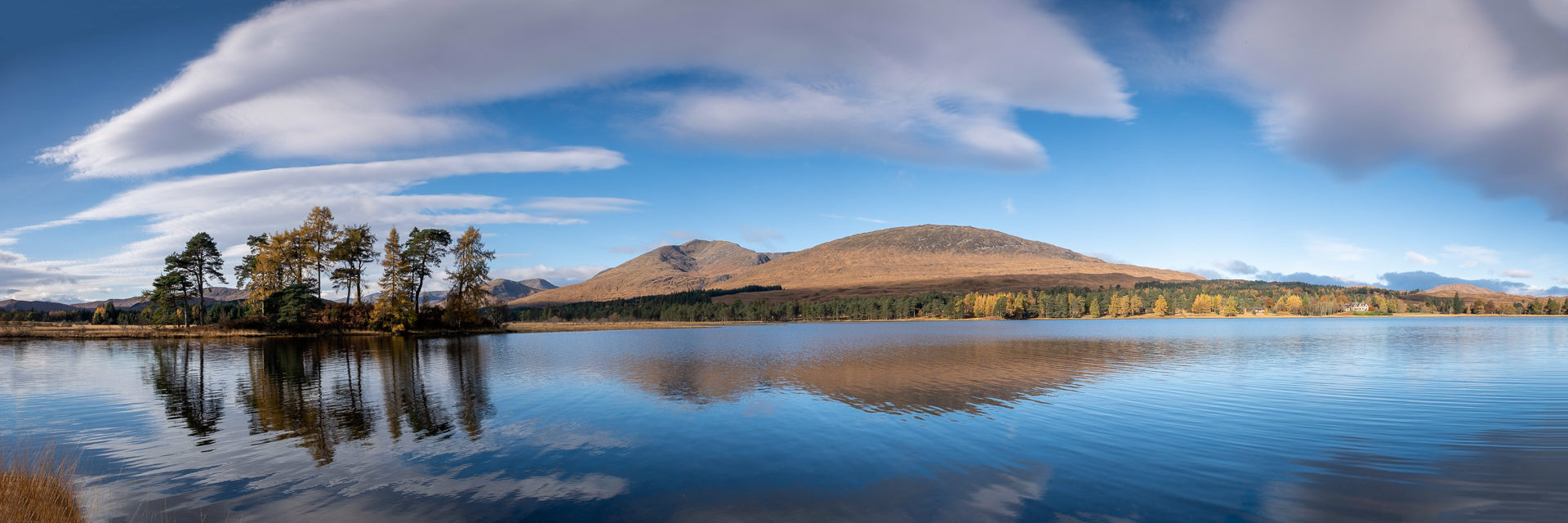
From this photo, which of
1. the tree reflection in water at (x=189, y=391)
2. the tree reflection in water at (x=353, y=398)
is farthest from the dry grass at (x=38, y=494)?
the tree reflection in water at (x=189, y=391)

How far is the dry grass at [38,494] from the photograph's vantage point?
10.2m

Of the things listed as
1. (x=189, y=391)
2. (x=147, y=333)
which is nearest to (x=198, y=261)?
(x=147, y=333)

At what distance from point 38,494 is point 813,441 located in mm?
15191

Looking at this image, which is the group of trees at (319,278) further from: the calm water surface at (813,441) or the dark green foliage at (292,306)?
the calm water surface at (813,441)

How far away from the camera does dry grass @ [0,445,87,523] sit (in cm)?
1018

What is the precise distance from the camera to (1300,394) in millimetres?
26250

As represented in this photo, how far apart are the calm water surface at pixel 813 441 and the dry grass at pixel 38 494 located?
544 mm

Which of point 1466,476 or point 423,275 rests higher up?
point 423,275

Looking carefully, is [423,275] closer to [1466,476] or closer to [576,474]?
[576,474]

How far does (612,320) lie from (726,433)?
16075 cm

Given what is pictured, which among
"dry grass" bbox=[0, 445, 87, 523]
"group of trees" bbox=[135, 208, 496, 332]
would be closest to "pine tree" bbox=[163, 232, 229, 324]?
"group of trees" bbox=[135, 208, 496, 332]

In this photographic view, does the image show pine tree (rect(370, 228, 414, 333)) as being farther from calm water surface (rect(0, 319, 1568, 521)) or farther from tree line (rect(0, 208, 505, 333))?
calm water surface (rect(0, 319, 1568, 521))

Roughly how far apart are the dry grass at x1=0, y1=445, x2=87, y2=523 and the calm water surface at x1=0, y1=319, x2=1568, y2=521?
0.54m

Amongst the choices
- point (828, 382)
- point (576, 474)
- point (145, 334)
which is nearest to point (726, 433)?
point (576, 474)
